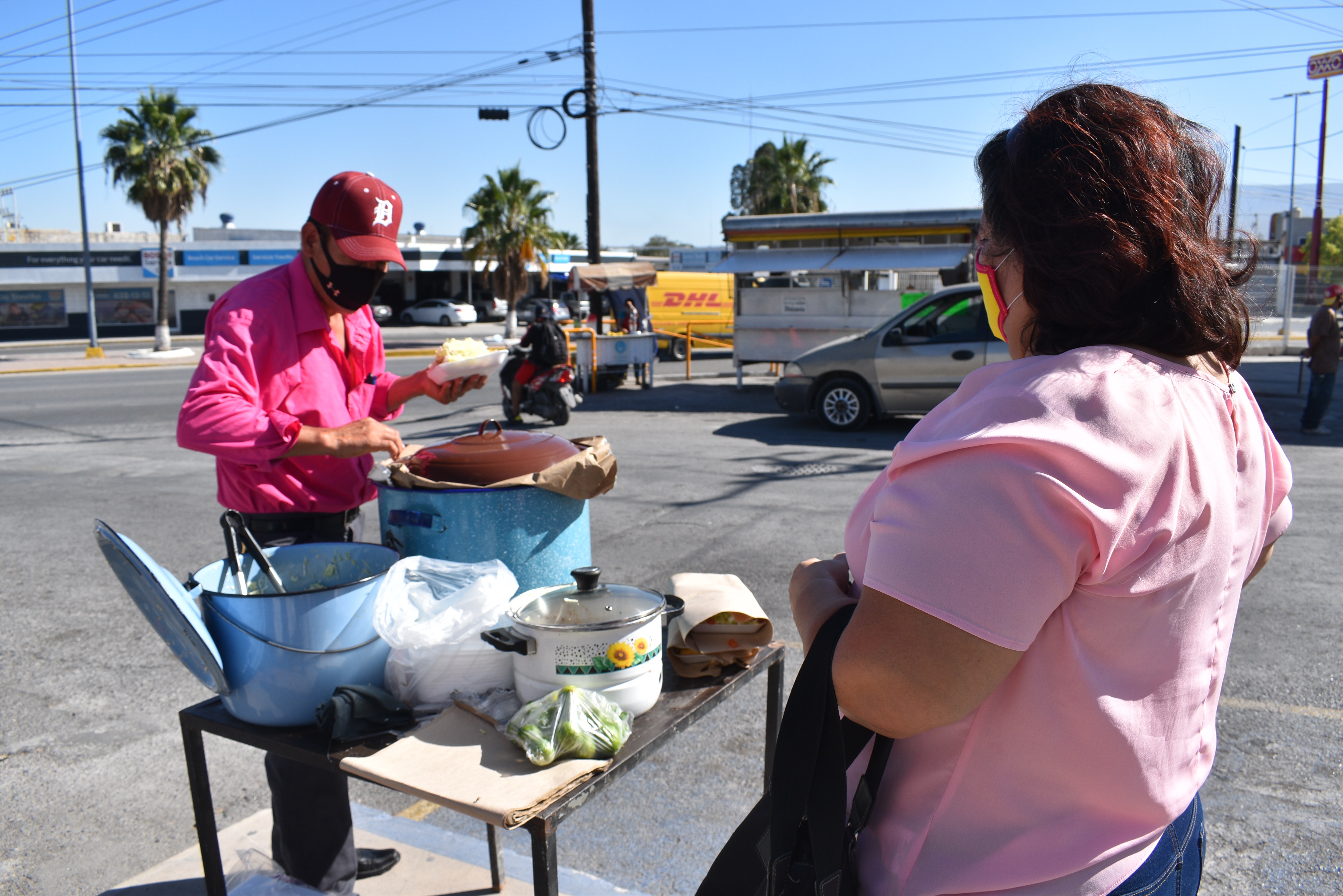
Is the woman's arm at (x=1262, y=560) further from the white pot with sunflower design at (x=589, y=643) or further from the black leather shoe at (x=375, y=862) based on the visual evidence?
the black leather shoe at (x=375, y=862)

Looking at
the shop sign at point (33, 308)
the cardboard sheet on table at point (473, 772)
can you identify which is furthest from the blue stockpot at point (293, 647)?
the shop sign at point (33, 308)

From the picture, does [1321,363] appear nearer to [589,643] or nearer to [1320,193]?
[589,643]

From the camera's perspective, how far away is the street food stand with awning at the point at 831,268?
1484 centimetres

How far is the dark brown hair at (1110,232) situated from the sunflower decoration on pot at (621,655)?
3.43 feet

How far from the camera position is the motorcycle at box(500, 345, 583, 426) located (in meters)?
12.9

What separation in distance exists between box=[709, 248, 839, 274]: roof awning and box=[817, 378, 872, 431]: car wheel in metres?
4.03

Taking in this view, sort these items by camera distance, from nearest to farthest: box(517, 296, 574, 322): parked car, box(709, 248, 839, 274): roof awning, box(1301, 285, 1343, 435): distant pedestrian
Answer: box(1301, 285, 1343, 435): distant pedestrian < box(517, 296, 574, 322): parked car < box(709, 248, 839, 274): roof awning

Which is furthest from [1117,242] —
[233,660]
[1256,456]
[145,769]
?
[145,769]

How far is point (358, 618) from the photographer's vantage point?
6.61 feet

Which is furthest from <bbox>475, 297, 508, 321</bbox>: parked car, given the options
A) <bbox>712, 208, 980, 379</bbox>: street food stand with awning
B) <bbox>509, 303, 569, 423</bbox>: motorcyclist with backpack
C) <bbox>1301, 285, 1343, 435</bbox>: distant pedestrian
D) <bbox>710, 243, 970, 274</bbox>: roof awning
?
<bbox>1301, 285, 1343, 435</bbox>: distant pedestrian

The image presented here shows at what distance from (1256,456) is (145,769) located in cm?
394

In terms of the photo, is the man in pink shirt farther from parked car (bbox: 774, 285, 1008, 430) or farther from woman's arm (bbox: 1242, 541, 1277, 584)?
parked car (bbox: 774, 285, 1008, 430)

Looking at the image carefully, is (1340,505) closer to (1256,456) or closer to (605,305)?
(1256,456)

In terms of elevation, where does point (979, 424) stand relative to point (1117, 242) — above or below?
below
